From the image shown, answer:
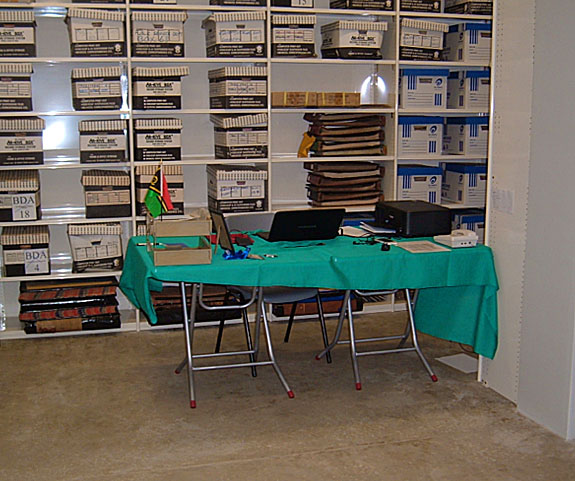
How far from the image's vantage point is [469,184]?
572cm

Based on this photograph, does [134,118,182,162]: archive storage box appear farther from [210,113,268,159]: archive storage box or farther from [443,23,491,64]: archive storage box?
[443,23,491,64]: archive storage box

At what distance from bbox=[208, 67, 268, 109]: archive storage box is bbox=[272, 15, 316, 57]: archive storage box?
0.21 meters

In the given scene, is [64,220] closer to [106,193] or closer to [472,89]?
[106,193]

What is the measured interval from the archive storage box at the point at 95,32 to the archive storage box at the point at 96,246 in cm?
119

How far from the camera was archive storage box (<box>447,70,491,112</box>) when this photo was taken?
18.6ft

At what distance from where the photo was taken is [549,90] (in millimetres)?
3469

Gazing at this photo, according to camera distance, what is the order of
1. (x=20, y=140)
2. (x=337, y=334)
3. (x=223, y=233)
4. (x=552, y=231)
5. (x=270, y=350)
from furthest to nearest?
(x=20, y=140) → (x=337, y=334) → (x=270, y=350) → (x=223, y=233) → (x=552, y=231)

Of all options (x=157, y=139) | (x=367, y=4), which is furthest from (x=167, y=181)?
(x=367, y=4)

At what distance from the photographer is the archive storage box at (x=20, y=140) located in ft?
16.2

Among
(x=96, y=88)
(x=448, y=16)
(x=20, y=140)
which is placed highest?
(x=448, y=16)

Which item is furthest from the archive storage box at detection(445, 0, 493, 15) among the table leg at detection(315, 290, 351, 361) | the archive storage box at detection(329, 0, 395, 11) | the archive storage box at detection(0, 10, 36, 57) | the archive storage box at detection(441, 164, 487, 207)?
the archive storage box at detection(0, 10, 36, 57)

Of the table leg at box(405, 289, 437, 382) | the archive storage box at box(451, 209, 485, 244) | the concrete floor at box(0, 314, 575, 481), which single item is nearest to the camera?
the concrete floor at box(0, 314, 575, 481)

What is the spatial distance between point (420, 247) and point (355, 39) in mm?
2050

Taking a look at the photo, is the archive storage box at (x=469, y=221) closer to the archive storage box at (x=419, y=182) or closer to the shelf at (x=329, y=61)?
the archive storage box at (x=419, y=182)
